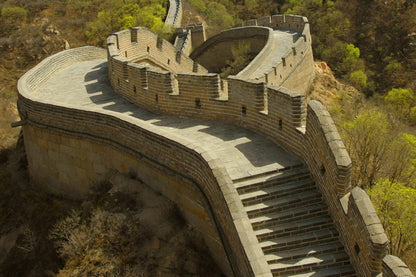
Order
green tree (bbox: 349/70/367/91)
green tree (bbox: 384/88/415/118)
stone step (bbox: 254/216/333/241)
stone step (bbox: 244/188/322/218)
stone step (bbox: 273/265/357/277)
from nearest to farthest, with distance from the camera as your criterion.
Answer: stone step (bbox: 273/265/357/277), stone step (bbox: 254/216/333/241), stone step (bbox: 244/188/322/218), green tree (bbox: 384/88/415/118), green tree (bbox: 349/70/367/91)

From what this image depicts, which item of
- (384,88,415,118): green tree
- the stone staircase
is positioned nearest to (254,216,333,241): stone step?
the stone staircase

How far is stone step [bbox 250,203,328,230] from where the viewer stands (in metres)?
6.91

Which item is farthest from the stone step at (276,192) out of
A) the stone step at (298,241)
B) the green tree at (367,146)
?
the green tree at (367,146)

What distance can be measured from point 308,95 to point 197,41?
10.2 metres

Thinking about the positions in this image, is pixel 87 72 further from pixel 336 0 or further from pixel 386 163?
pixel 336 0

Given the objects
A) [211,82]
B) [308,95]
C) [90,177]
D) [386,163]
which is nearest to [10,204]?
[90,177]

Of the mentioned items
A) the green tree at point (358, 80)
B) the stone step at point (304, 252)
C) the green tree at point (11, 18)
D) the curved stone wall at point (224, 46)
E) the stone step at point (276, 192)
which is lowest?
the green tree at point (358, 80)

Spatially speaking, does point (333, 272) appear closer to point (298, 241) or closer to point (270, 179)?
point (298, 241)

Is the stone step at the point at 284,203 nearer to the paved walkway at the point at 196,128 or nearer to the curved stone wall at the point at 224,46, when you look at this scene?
the paved walkway at the point at 196,128

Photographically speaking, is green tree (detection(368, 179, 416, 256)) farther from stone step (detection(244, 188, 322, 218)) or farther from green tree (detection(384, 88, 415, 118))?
green tree (detection(384, 88, 415, 118))

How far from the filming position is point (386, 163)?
10.1 meters

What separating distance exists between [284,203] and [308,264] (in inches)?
42.8

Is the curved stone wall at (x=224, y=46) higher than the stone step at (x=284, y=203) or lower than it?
lower

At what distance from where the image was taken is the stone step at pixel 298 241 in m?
6.66
